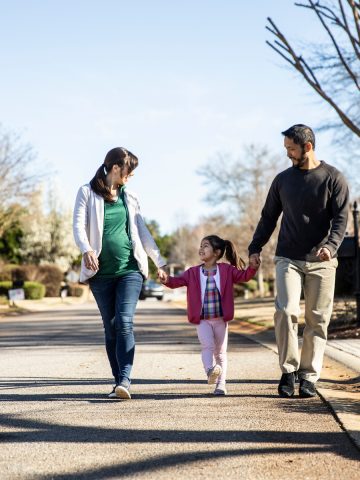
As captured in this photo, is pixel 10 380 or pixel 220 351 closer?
pixel 220 351

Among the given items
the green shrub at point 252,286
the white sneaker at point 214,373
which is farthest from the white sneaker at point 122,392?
the green shrub at point 252,286

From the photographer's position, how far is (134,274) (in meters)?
6.45

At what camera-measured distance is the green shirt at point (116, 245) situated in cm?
642

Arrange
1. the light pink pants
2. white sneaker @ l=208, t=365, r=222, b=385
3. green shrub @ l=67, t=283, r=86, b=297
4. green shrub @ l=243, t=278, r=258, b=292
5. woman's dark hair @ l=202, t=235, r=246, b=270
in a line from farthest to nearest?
green shrub @ l=243, t=278, r=258, b=292, green shrub @ l=67, t=283, r=86, b=297, woman's dark hair @ l=202, t=235, r=246, b=270, the light pink pants, white sneaker @ l=208, t=365, r=222, b=385

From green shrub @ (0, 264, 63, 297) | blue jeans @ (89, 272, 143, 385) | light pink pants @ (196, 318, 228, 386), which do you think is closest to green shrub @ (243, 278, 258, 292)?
green shrub @ (0, 264, 63, 297)

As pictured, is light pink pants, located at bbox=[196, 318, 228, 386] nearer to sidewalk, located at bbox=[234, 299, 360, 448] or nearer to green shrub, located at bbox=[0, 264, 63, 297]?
sidewalk, located at bbox=[234, 299, 360, 448]

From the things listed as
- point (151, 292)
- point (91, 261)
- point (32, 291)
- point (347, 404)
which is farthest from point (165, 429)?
point (151, 292)

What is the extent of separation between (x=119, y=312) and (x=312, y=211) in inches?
66.3

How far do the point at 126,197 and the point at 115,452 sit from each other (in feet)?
9.11

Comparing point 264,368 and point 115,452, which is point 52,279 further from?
point 115,452

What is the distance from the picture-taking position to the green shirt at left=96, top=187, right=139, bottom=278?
253 inches

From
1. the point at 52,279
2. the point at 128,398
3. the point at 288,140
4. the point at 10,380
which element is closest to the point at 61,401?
the point at 128,398

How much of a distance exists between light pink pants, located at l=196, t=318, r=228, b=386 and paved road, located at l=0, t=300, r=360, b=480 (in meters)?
0.24

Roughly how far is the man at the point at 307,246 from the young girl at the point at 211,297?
15.2 inches
